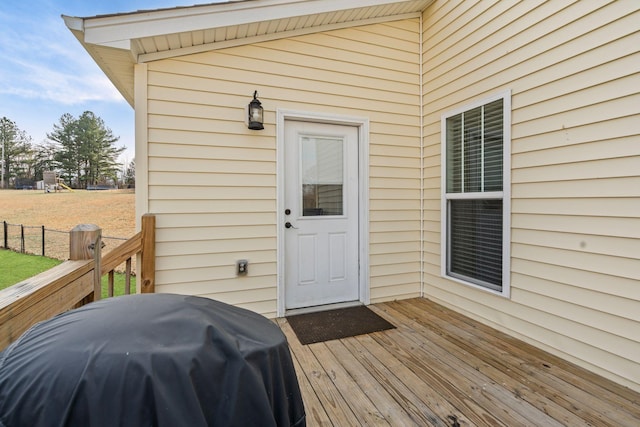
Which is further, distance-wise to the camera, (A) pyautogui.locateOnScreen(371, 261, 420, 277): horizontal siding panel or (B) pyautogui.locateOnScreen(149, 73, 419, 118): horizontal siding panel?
(A) pyautogui.locateOnScreen(371, 261, 420, 277): horizontal siding panel

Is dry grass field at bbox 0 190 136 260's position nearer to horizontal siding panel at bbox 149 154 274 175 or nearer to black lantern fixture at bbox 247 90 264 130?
horizontal siding panel at bbox 149 154 274 175

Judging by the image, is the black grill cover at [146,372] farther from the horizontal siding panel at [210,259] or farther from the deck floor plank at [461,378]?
the horizontal siding panel at [210,259]

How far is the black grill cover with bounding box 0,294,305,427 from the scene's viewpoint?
1.82 ft

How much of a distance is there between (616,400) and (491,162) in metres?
1.85

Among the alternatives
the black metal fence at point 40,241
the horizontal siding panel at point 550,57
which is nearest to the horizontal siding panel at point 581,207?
the horizontal siding panel at point 550,57

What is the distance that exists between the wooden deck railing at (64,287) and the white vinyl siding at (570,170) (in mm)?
2966

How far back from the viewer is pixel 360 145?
11.0 ft

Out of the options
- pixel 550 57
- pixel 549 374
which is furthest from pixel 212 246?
pixel 550 57

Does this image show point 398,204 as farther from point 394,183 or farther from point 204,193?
point 204,193

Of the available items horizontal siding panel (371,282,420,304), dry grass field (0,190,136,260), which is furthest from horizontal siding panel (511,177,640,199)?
dry grass field (0,190,136,260)

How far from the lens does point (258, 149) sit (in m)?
2.95

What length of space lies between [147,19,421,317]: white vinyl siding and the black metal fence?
9.07 ft

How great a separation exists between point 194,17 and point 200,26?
0.25 ft

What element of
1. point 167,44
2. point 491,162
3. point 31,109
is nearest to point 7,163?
point 31,109
